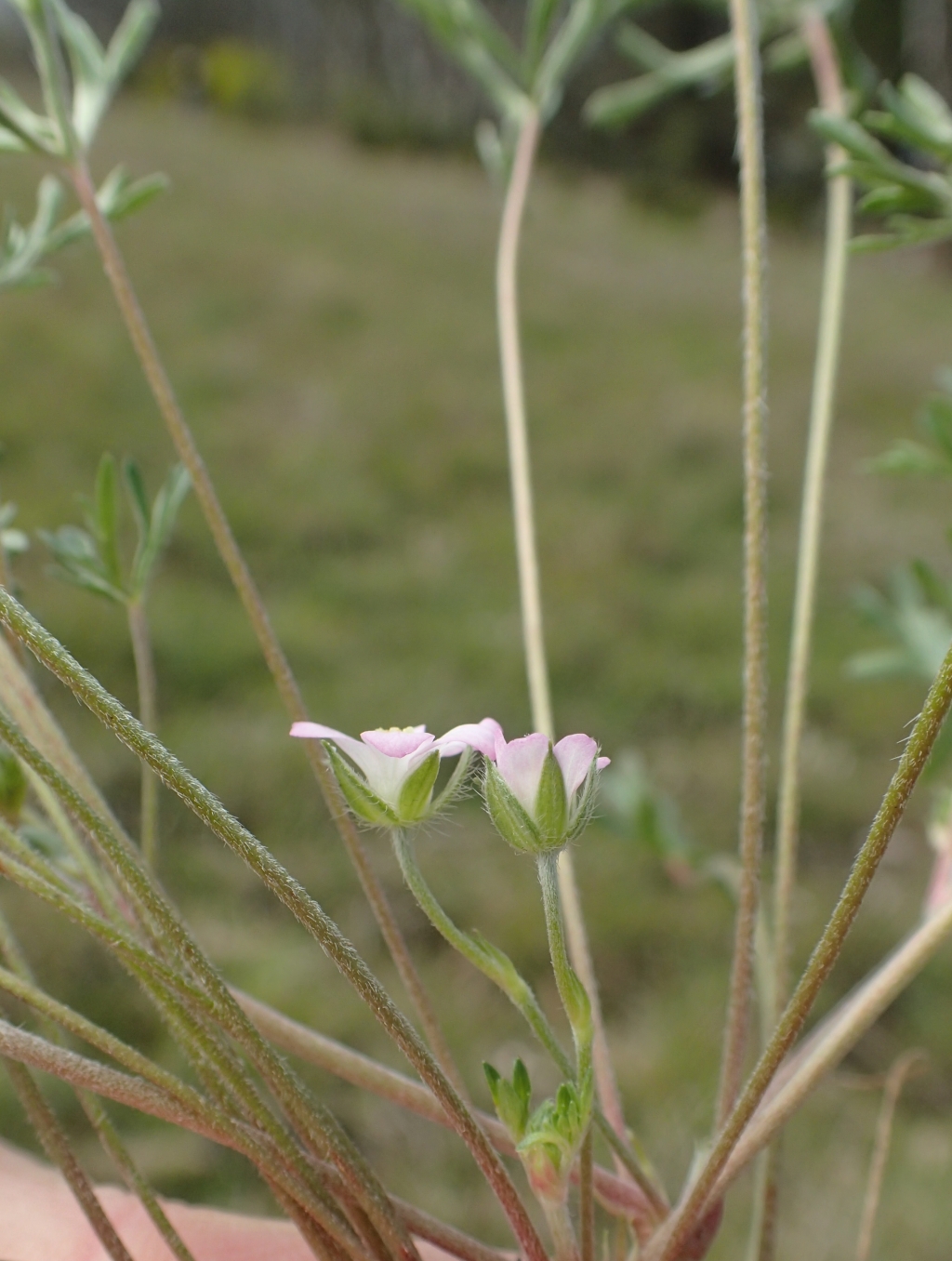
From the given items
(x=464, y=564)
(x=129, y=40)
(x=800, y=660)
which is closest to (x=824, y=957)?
(x=800, y=660)

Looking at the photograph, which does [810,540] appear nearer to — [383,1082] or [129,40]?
[383,1082]

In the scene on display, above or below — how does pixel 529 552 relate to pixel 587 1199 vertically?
above

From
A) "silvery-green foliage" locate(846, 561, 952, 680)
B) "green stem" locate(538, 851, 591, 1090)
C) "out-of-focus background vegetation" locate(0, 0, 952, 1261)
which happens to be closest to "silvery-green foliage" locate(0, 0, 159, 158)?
"out-of-focus background vegetation" locate(0, 0, 952, 1261)

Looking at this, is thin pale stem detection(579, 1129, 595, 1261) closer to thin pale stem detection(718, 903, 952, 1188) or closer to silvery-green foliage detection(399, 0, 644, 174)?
thin pale stem detection(718, 903, 952, 1188)

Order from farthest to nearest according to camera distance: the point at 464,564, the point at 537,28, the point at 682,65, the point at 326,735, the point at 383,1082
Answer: the point at 464,564 < the point at 682,65 < the point at 537,28 < the point at 383,1082 < the point at 326,735

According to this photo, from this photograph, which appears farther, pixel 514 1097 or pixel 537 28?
pixel 537 28

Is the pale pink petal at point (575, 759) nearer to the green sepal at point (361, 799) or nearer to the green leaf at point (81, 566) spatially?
the green sepal at point (361, 799)

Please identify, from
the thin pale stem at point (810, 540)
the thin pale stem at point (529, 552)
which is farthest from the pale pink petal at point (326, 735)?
the thin pale stem at point (810, 540)
